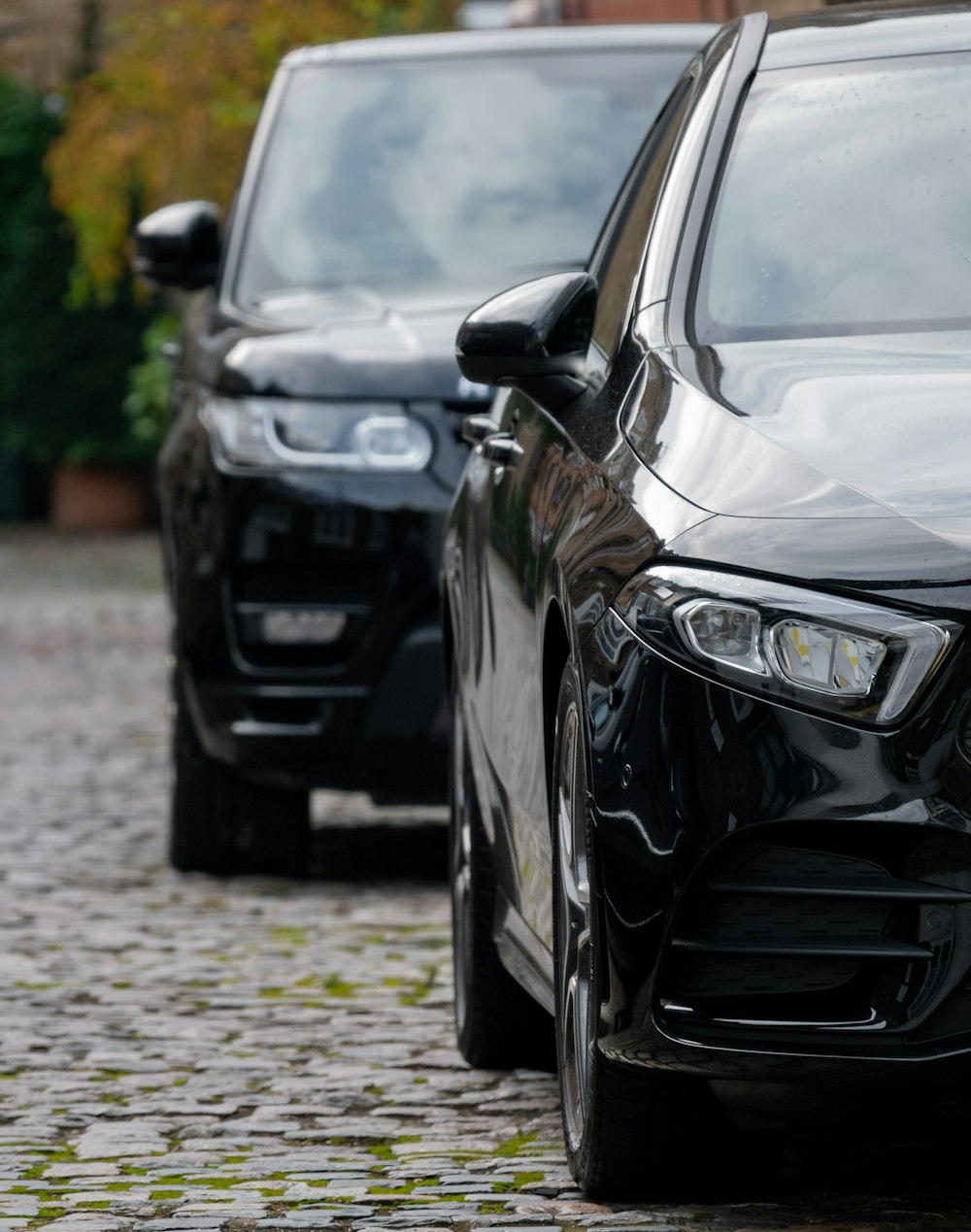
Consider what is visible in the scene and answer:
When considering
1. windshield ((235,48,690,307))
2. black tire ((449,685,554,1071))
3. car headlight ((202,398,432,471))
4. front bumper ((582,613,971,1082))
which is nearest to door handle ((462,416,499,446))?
black tire ((449,685,554,1071))

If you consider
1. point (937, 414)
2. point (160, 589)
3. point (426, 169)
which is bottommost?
point (160, 589)

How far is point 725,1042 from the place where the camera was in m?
3.44

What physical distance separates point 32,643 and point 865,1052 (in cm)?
1282

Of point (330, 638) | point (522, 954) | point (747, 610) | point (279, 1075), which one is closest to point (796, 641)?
point (747, 610)

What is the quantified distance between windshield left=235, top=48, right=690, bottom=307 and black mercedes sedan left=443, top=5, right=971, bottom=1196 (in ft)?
10.4

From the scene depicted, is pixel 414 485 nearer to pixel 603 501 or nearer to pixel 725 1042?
pixel 603 501

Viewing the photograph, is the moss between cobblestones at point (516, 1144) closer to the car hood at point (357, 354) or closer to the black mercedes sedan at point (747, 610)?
the black mercedes sedan at point (747, 610)

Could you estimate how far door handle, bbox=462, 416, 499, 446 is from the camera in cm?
504

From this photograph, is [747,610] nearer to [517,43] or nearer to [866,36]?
[866,36]

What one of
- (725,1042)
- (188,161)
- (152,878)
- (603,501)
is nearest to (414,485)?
(152,878)

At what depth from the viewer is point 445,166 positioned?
26.7ft

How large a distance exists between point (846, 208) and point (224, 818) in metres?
3.67

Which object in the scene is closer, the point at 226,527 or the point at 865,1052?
the point at 865,1052

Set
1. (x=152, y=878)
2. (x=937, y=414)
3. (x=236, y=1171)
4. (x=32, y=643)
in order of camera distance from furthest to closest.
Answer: (x=32, y=643) → (x=152, y=878) → (x=236, y=1171) → (x=937, y=414)
